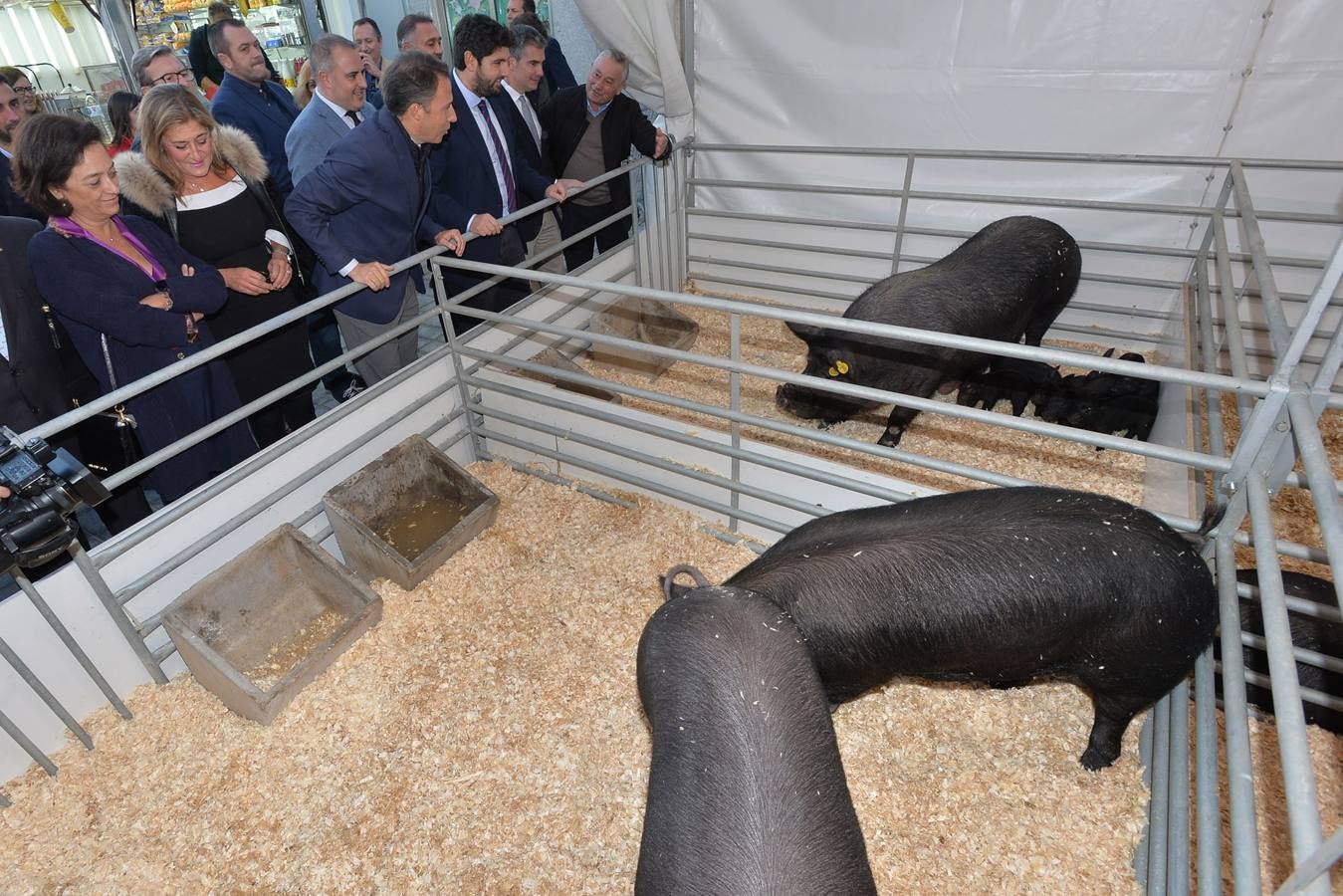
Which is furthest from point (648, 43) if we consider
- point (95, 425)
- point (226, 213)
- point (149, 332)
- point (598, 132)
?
point (95, 425)

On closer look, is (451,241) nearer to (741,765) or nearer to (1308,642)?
(741,765)

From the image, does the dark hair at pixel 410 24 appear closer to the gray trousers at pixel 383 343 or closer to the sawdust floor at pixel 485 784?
the gray trousers at pixel 383 343

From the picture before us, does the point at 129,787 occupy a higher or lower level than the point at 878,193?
lower

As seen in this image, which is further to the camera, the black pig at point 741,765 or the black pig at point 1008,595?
the black pig at point 1008,595

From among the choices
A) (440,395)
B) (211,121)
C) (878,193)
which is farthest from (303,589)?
(878,193)

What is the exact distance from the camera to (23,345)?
271 cm

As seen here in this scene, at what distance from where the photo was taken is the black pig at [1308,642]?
2.51m

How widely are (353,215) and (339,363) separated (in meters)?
0.77

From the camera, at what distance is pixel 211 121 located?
Answer: 3.14 metres

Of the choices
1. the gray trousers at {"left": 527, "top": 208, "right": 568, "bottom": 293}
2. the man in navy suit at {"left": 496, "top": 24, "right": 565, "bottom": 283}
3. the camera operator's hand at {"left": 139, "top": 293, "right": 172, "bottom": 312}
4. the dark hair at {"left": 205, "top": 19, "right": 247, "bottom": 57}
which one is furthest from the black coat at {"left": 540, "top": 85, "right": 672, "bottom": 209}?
the camera operator's hand at {"left": 139, "top": 293, "right": 172, "bottom": 312}

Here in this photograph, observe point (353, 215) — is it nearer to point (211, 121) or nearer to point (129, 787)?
point (211, 121)

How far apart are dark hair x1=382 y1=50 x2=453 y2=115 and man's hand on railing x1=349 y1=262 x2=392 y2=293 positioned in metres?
0.79

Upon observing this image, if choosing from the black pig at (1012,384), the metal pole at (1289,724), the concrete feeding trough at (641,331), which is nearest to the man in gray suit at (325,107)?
the concrete feeding trough at (641,331)

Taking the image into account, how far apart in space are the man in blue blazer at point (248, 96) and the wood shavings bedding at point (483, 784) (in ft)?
9.76
